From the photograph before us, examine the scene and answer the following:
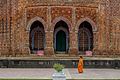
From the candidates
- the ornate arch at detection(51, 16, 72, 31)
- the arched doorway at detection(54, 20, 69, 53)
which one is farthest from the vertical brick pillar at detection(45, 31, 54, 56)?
the arched doorway at detection(54, 20, 69, 53)

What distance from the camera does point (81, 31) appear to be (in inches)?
1280

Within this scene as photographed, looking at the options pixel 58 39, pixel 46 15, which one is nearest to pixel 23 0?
pixel 46 15

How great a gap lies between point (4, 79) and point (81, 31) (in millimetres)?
14599

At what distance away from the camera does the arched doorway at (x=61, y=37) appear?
3234 cm

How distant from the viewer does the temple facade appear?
102ft

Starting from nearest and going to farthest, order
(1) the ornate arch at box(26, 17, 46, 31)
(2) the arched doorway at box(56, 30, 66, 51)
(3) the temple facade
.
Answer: (3) the temple facade, (1) the ornate arch at box(26, 17, 46, 31), (2) the arched doorway at box(56, 30, 66, 51)

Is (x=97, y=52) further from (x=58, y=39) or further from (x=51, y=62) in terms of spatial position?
(x=51, y=62)

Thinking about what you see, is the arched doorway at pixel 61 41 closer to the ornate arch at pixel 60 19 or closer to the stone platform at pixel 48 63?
the ornate arch at pixel 60 19

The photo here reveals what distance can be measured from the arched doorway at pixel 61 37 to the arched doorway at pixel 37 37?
1.10 metres

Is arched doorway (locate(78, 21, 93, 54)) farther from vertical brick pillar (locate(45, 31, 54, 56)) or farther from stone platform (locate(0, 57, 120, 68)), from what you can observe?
stone platform (locate(0, 57, 120, 68))

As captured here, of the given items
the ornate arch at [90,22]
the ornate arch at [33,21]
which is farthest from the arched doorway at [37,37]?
the ornate arch at [90,22]

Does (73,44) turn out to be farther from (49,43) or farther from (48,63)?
(48,63)

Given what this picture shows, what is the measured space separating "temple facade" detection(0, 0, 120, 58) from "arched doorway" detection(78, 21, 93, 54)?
373 millimetres

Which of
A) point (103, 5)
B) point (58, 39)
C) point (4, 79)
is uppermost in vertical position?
point (103, 5)
